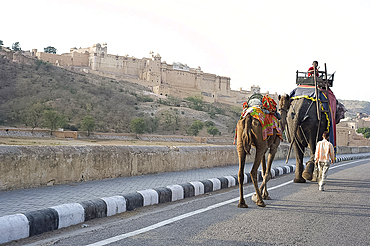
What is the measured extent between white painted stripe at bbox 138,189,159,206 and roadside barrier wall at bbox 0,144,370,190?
59.5 inches

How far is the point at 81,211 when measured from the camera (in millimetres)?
4469

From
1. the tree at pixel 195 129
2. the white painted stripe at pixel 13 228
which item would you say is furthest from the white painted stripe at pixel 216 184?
the tree at pixel 195 129

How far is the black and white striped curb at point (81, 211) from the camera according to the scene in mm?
3629

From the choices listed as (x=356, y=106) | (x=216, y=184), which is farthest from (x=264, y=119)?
(x=356, y=106)

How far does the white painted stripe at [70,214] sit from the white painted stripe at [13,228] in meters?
0.48

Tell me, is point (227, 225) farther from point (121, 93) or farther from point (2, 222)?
point (121, 93)

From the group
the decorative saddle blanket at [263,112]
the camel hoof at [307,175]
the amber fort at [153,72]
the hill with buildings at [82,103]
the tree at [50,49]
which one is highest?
the tree at [50,49]

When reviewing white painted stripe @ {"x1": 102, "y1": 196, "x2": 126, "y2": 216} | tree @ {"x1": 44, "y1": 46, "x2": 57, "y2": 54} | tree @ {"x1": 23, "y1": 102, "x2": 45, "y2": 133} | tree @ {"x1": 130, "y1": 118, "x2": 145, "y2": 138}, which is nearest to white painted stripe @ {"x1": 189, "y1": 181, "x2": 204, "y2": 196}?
white painted stripe @ {"x1": 102, "y1": 196, "x2": 126, "y2": 216}

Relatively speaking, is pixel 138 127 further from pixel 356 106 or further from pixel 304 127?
pixel 356 106

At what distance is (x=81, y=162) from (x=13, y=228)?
299 cm

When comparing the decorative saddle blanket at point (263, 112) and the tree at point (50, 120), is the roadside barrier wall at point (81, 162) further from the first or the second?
the tree at point (50, 120)

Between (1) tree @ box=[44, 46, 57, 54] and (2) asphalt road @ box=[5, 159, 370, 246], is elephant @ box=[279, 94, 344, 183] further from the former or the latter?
(1) tree @ box=[44, 46, 57, 54]

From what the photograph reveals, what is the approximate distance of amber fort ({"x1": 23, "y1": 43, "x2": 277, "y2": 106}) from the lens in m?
81.1

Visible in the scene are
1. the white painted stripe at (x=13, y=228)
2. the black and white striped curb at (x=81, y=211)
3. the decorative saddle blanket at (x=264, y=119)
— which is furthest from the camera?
the decorative saddle blanket at (x=264, y=119)
